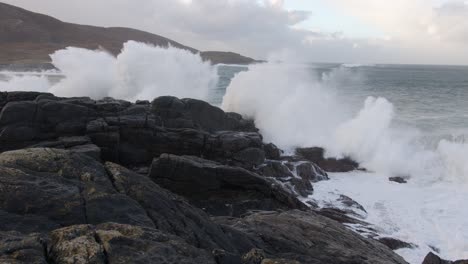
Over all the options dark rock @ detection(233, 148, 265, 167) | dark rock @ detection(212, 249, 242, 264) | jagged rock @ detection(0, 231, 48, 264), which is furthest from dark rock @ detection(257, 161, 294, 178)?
jagged rock @ detection(0, 231, 48, 264)

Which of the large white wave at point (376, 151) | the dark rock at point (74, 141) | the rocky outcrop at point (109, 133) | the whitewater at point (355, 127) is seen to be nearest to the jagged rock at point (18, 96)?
the rocky outcrop at point (109, 133)

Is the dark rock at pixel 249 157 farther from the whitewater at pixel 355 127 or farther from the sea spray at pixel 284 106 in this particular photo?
the sea spray at pixel 284 106

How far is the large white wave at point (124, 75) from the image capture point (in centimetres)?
3919

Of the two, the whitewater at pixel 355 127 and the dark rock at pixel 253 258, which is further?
the whitewater at pixel 355 127

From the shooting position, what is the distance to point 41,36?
13025cm

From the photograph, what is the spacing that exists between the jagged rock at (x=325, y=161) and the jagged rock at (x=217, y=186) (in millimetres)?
9359

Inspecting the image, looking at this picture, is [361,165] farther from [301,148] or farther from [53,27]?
[53,27]

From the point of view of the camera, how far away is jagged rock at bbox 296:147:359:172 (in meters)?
23.4

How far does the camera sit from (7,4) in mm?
141625

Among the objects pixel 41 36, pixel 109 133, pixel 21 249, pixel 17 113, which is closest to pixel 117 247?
pixel 21 249

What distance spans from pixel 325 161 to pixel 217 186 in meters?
11.6

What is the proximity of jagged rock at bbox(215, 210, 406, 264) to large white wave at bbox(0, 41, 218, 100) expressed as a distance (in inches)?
1190

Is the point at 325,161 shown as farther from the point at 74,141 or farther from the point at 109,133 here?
the point at 74,141

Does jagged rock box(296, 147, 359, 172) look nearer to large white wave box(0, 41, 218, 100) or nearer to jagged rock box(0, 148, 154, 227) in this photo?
jagged rock box(0, 148, 154, 227)
